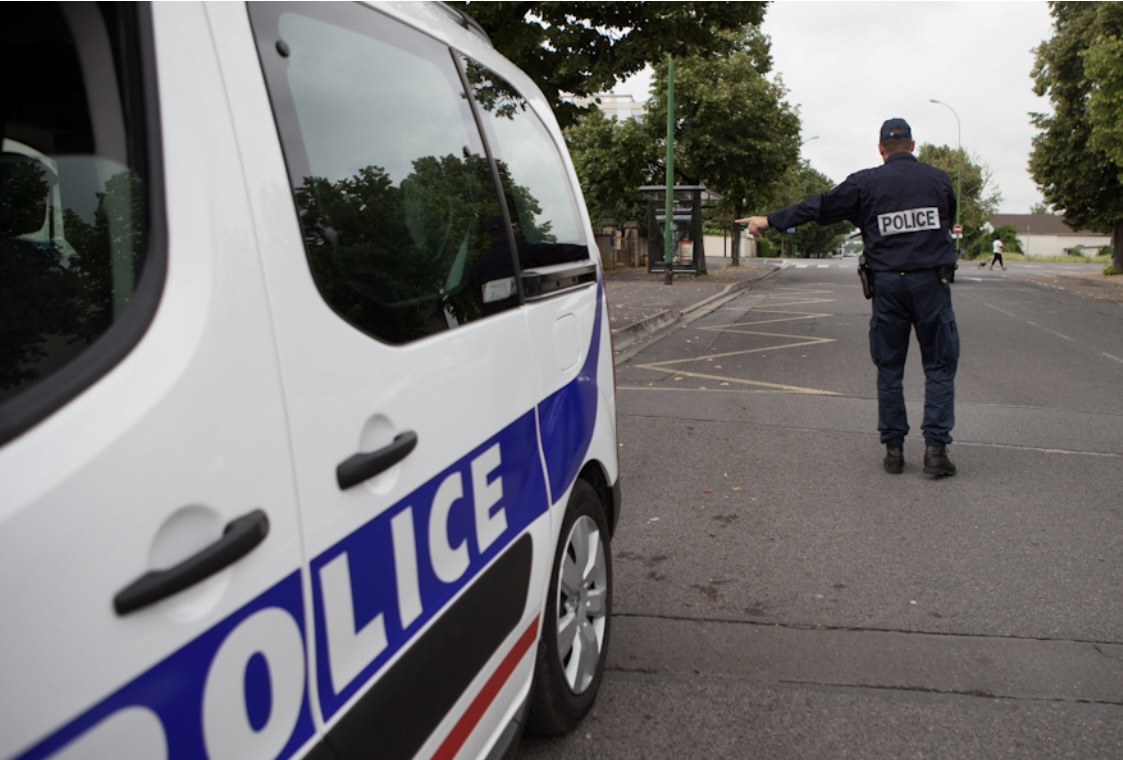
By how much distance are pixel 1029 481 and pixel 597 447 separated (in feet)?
12.1

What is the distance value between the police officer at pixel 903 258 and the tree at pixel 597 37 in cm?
548

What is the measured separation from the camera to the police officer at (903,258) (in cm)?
539

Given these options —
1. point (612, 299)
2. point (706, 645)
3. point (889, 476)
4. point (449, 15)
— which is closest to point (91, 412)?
point (449, 15)

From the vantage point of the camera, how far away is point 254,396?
128 cm

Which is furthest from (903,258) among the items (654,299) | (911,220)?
(654,299)

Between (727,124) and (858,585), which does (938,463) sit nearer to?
(858,585)

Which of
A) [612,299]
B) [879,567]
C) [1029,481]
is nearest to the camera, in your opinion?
Answer: [879,567]

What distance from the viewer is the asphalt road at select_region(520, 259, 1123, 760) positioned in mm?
2867

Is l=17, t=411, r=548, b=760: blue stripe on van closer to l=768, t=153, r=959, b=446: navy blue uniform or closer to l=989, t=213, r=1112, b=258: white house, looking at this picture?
l=768, t=153, r=959, b=446: navy blue uniform

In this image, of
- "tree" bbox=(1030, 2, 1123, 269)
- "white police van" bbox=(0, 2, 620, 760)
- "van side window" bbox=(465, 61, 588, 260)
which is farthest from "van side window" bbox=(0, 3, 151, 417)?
"tree" bbox=(1030, 2, 1123, 269)

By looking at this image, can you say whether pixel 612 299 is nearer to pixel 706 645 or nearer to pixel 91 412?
pixel 706 645

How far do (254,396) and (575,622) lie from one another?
1.73 m

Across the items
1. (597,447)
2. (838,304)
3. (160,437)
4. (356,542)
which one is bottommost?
(838,304)

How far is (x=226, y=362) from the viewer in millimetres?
1231
